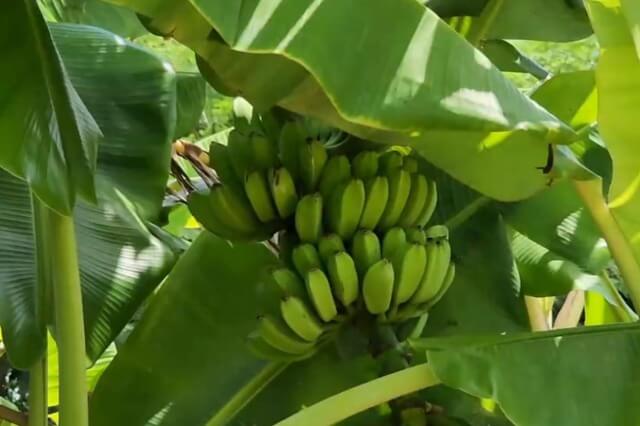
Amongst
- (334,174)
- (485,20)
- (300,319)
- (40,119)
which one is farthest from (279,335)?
(485,20)

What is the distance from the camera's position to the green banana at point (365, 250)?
2.18ft

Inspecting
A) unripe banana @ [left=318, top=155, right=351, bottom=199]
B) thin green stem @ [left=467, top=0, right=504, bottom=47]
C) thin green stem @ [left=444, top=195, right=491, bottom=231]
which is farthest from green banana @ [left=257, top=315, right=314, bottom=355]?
thin green stem @ [left=467, top=0, right=504, bottom=47]

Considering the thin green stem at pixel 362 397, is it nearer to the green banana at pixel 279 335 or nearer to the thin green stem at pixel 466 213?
the green banana at pixel 279 335

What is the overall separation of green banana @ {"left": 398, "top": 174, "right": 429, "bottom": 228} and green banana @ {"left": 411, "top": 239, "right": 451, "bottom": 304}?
0.04m

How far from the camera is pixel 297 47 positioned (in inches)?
19.4

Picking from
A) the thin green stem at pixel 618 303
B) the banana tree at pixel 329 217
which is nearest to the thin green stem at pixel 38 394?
the banana tree at pixel 329 217

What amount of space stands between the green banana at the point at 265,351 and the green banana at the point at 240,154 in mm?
127

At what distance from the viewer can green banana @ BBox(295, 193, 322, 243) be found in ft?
2.19

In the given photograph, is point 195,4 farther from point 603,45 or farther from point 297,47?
point 603,45

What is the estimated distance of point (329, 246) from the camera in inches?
26.2

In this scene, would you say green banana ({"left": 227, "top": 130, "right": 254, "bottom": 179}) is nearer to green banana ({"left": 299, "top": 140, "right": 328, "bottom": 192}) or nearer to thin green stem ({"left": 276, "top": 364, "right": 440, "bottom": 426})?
green banana ({"left": 299, "top": 140, "right": 328, "bottom": 192})

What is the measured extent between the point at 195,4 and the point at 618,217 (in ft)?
1.06

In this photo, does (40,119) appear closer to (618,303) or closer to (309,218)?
(309,218)

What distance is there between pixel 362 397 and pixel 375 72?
0.73 ft
